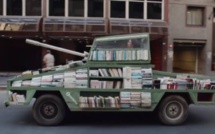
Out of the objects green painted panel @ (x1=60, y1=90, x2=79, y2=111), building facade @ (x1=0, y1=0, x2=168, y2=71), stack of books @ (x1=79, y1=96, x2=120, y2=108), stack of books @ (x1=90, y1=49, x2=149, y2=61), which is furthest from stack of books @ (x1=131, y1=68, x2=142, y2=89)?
building facade @ (x1=0, y1=0, x2=168, y2=71)

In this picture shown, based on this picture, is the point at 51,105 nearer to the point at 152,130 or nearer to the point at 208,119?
the point at 152,130

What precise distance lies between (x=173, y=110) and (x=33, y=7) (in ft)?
61.0

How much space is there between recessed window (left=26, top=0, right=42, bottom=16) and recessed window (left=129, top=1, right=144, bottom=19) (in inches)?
271

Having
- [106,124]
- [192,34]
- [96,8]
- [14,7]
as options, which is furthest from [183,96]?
[14,7]

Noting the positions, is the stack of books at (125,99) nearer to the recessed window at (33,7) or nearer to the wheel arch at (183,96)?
the wheel arch at (183,96)

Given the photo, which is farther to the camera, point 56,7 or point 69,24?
point 56,7

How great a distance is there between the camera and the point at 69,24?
946 inches

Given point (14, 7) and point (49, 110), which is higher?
point (14, 7)

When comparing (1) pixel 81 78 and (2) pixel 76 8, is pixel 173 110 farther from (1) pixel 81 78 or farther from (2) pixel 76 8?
(2) pixel 76 8

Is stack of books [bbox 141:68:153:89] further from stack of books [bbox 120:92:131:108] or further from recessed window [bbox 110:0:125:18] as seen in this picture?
recessed window [bbox 110:0:125:18]

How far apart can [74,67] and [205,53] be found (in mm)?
20195

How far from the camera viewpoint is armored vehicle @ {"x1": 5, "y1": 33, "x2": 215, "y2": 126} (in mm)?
8602

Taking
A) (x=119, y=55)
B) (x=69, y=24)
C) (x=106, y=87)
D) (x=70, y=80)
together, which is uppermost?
(x=69, y=24)

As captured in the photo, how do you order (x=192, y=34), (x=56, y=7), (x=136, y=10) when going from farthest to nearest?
(x=192, y=34)
(x=136, y=10)
(x=56, y=7)
